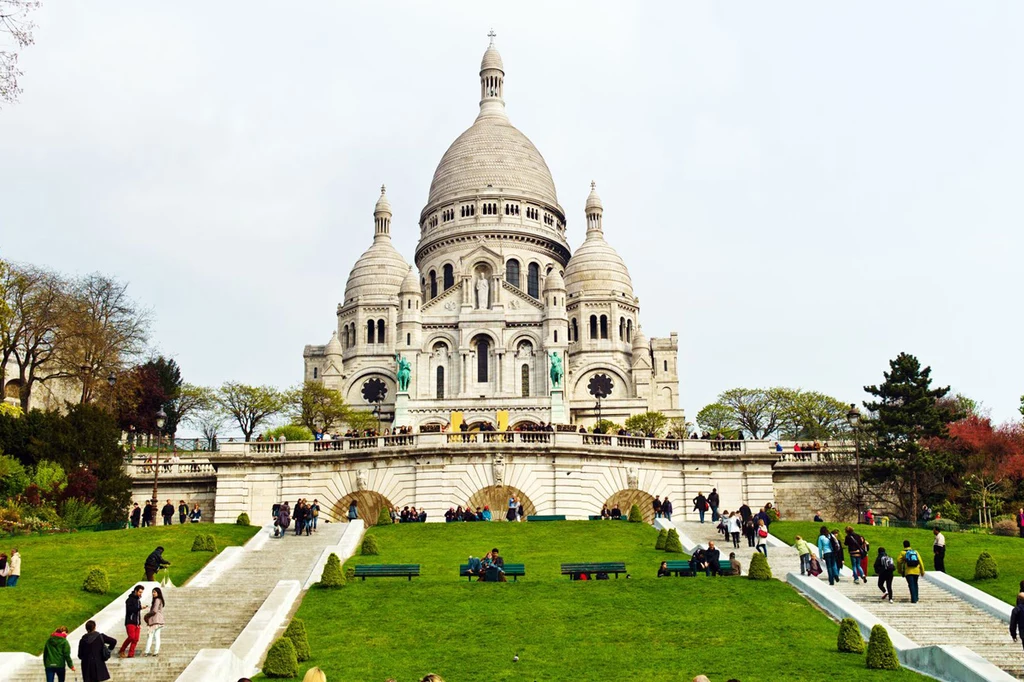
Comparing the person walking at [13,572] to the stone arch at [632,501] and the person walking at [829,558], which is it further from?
the stone arch at [632,501]

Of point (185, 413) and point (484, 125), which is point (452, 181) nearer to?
point (484, 125)

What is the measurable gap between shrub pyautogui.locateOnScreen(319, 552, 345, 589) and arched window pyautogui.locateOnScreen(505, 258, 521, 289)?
74433mm

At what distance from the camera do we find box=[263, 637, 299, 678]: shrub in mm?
19922

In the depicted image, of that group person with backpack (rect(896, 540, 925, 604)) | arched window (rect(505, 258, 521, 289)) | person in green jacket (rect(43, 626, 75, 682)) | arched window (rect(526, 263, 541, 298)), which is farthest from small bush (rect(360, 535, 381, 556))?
arched window (rect(505, 258, 521, 289))

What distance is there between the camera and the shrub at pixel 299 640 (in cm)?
2088

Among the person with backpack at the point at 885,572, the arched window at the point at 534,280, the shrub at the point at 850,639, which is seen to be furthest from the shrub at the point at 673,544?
the arched window at the point at 534,280

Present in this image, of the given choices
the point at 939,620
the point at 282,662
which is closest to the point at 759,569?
the point at 939,620

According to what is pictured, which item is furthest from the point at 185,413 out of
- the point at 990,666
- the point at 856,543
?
the point at 990,666

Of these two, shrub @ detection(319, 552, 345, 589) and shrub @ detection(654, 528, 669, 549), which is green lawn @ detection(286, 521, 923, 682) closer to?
shrub @ detection(319, 552, 345, 589)

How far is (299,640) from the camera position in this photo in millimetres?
20922

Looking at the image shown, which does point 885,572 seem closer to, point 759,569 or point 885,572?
point 885,572

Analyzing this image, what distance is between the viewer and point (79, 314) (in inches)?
2147

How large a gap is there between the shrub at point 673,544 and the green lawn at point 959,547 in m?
3.96

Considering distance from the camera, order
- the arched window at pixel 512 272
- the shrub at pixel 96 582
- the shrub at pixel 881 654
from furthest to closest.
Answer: the arched window at pixel 512 272 → the shrub at pixel 96 582 → the shrub at pixel 881 654
